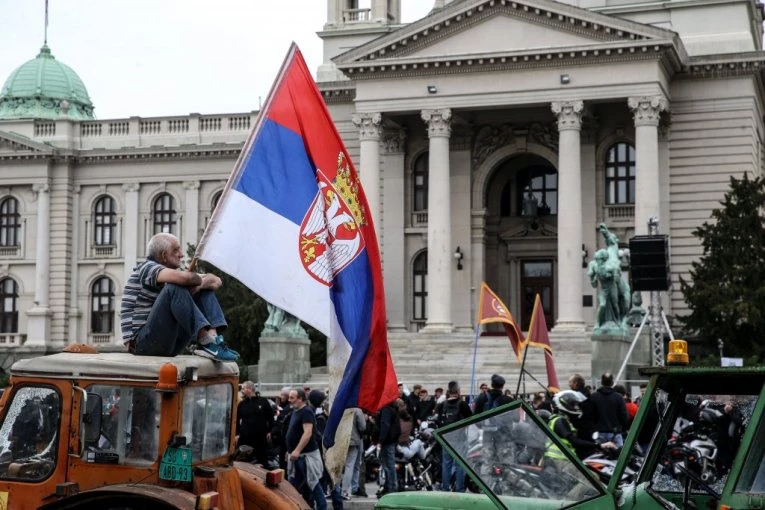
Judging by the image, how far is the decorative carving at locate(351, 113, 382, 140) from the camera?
51.1 m

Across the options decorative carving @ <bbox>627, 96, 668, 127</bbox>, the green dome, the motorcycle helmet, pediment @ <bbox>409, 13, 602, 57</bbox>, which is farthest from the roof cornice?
the motorcycle helmet

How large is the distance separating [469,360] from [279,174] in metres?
36.8

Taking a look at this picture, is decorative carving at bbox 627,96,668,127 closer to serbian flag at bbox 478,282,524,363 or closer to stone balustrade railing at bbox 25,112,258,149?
serbian flag at bbox 478,282,524,363

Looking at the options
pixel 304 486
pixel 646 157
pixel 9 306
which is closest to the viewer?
pixel 304 486

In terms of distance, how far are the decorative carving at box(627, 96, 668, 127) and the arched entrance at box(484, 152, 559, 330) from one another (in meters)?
7.24

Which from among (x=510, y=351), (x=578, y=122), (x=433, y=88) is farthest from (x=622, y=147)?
(x=510, y=351)

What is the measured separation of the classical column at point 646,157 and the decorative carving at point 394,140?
387 inches

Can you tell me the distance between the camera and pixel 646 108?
47781 millimetres

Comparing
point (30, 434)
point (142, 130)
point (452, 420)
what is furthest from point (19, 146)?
point (30, 434)

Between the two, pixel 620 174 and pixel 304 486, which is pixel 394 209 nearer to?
pixel 620 174

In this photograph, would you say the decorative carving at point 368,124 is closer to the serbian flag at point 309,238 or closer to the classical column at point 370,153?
the classical column at point 370,153

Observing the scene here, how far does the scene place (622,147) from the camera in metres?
52.1

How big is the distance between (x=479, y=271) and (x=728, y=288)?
12.1 metres

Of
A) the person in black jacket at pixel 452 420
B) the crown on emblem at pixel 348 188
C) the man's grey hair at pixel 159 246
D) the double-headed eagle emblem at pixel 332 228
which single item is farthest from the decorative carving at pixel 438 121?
the man's grey hair at pixel 159 246
